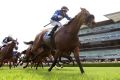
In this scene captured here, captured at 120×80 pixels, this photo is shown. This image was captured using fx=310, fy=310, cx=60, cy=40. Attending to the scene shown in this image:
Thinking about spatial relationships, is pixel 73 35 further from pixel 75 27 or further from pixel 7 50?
pixel 7 50

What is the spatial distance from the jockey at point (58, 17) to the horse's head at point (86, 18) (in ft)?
4.74

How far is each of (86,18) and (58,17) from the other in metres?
2.56

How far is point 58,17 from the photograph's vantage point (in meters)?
14.0

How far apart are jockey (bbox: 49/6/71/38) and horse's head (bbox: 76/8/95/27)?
144cm

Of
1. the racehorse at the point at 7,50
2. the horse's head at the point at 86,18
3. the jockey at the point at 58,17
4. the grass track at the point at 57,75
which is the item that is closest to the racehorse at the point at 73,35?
the horse's head at the point at 86,18

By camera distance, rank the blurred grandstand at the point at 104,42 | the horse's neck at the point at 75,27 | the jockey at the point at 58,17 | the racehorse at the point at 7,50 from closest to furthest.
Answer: the horse's neck at the point at 75,27
the jockey at the point at 58,17
the racehorse at the point at 7,50
the blurred grandstand at the point at 104,42

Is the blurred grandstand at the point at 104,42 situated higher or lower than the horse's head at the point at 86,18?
higher

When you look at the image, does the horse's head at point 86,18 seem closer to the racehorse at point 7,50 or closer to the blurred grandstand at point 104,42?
the racehorse at point 7,50

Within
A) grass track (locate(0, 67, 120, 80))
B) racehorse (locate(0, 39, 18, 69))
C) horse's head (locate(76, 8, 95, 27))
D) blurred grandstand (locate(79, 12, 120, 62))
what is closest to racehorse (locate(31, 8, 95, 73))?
horse's head (locate(76, 8, 95, 27))

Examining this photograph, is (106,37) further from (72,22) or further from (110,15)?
(72,22)

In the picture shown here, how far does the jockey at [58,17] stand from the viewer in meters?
13.6

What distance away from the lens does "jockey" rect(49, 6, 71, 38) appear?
13586mm

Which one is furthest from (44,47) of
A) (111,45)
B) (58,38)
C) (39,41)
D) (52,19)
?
(111,45)

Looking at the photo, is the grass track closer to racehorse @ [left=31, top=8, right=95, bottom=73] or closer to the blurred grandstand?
racehorse @ [left=31, top=8, right=95, bottom=73]
